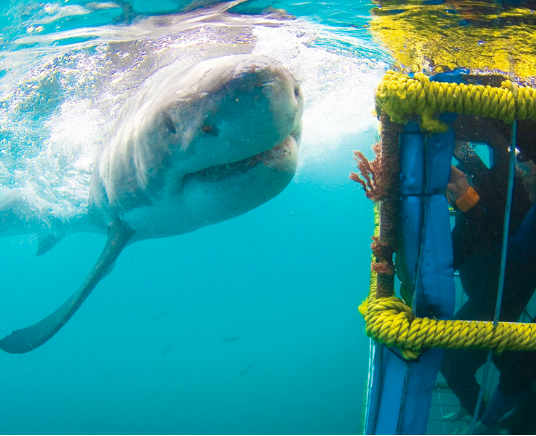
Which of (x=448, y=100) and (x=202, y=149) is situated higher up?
(x=448, y=100)

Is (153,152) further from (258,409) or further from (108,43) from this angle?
(258,409)

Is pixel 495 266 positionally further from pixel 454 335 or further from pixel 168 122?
pixel 168 122

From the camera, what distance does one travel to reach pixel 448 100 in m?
1.88

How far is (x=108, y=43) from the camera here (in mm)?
6605

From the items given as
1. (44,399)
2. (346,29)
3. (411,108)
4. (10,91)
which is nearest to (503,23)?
(346,29)

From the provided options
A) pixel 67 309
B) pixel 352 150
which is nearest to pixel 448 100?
pixel 352 150

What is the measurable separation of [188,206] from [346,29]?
592 centimetres

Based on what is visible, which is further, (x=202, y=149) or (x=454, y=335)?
(x=202, y=149)

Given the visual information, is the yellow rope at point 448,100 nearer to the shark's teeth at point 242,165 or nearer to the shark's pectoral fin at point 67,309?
the shark's teeth at point 242,165

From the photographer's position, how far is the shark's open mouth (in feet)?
8.29

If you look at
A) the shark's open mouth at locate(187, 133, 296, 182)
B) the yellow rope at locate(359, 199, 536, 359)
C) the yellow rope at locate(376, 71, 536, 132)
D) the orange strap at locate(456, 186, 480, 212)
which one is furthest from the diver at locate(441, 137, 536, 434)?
the shark's open mouth at locate(187, 133, 296, 182)

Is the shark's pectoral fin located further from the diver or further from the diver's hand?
the diver

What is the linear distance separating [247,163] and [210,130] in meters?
0.47

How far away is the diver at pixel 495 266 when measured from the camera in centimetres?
277
